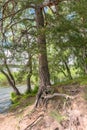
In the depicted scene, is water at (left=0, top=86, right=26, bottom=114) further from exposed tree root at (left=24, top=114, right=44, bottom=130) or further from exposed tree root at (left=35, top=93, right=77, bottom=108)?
exposed tree root at (left=24, top=114, right=44, bottom=130)

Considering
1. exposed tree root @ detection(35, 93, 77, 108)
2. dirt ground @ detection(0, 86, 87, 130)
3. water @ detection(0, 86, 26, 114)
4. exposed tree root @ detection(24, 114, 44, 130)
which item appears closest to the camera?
dirt ground @ detection(0, 86, 87, 130)

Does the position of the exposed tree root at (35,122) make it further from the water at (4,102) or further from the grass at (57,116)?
the water at (4,102)

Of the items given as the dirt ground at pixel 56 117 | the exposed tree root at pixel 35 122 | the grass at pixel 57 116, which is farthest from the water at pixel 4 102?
the grass at pixel 57 116

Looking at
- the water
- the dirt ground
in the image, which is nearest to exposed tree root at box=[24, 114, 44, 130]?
the dirt ground

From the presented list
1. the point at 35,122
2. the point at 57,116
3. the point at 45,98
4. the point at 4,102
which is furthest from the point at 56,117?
the point at 4,102

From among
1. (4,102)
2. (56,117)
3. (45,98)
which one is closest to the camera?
(56,117)

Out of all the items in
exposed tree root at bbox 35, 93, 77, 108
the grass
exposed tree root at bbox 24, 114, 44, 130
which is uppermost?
exposed tree root at bbox 35, 93, 77, 108

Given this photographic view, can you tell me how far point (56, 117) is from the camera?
660 cm

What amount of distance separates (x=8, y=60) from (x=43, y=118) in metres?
1.77

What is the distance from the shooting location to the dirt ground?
619 centimetres

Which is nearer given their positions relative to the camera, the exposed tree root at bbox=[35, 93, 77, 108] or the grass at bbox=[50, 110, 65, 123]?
the grass at bbox=[50, 110, 65, 123]

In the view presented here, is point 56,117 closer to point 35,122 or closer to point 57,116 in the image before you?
point 57,116

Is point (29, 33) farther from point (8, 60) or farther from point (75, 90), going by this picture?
point (75, 90)

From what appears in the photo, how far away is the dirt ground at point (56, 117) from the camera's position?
619 centimetres
